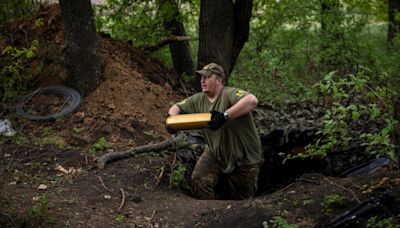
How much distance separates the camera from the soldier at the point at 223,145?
655 cm

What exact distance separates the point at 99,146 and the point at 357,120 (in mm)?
3524

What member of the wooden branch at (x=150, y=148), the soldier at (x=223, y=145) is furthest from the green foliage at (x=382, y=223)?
the wooden branch at (x=150, y=148)

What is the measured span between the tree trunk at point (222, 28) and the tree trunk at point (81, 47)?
1777 millimetres

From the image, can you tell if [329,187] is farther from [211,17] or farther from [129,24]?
[129,24]

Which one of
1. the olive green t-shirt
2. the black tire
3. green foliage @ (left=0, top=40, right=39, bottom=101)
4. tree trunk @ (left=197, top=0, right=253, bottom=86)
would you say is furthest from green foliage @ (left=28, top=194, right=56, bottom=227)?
tree trunk @ (left=197, top=0, right=253, bottom=86)

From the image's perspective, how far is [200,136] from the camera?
7.86m

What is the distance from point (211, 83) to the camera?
6551 millimetres

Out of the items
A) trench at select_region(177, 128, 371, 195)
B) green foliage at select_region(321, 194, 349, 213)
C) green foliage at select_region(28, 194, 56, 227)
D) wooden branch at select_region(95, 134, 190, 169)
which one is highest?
green foliage at select_region(28, 194, 56, 227)

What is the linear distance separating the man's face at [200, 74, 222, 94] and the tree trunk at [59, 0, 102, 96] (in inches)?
117

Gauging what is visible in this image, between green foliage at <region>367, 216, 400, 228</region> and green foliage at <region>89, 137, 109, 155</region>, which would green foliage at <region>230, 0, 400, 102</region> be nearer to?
green foliage at <region>89, 137, 109, 155</region>

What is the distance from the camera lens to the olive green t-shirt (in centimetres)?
659

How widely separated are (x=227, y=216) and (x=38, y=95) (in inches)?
184

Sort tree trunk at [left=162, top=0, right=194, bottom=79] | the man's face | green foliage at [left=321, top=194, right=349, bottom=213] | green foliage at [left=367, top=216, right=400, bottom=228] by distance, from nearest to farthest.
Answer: green foliage at [left=367, top=216, right=400, bottom=228] < green foliage at [left=321, top=194, right=349, bottom=213] < the man's face < tree trunk at [left=162, top=0, right=194, bottom=79]

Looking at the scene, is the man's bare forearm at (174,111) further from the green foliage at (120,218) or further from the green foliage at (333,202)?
the green foliage at (333,202)
